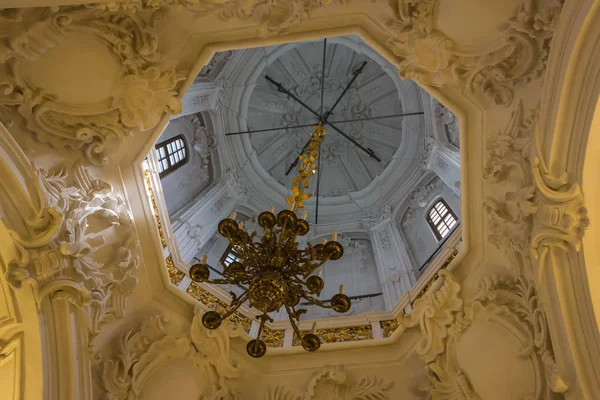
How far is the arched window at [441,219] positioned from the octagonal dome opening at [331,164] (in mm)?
34

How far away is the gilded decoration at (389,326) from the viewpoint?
27.8 feet

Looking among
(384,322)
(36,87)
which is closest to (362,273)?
(384,322)

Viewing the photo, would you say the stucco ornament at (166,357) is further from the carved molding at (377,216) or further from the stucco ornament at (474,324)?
the carved molding at (377,216)

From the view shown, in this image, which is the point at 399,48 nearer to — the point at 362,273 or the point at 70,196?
the point at 70,196

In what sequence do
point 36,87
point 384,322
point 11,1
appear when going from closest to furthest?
point 11,1
point 36,87
point 384,322

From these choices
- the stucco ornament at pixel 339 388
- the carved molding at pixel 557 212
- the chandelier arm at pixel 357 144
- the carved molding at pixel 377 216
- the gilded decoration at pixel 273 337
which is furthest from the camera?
the chandelier arm at pixel 357 144

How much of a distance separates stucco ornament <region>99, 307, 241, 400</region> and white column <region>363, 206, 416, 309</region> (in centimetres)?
361

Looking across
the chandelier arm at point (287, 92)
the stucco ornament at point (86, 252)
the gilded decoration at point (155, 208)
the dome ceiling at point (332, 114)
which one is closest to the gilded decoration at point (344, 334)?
the gilded decoration at point (155, 208)

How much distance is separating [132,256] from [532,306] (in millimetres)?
5499

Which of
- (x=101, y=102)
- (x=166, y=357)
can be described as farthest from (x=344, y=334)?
(x=101, y=102)

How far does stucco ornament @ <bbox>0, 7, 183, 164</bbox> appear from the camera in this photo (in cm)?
536

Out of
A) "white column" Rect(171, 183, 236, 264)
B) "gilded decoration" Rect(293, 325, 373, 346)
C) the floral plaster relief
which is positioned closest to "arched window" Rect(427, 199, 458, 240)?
"gilded decoration" Rect(293, 325, 373, 346)

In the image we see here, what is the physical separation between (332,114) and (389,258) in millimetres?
6862

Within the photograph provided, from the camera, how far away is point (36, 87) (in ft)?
19.1
